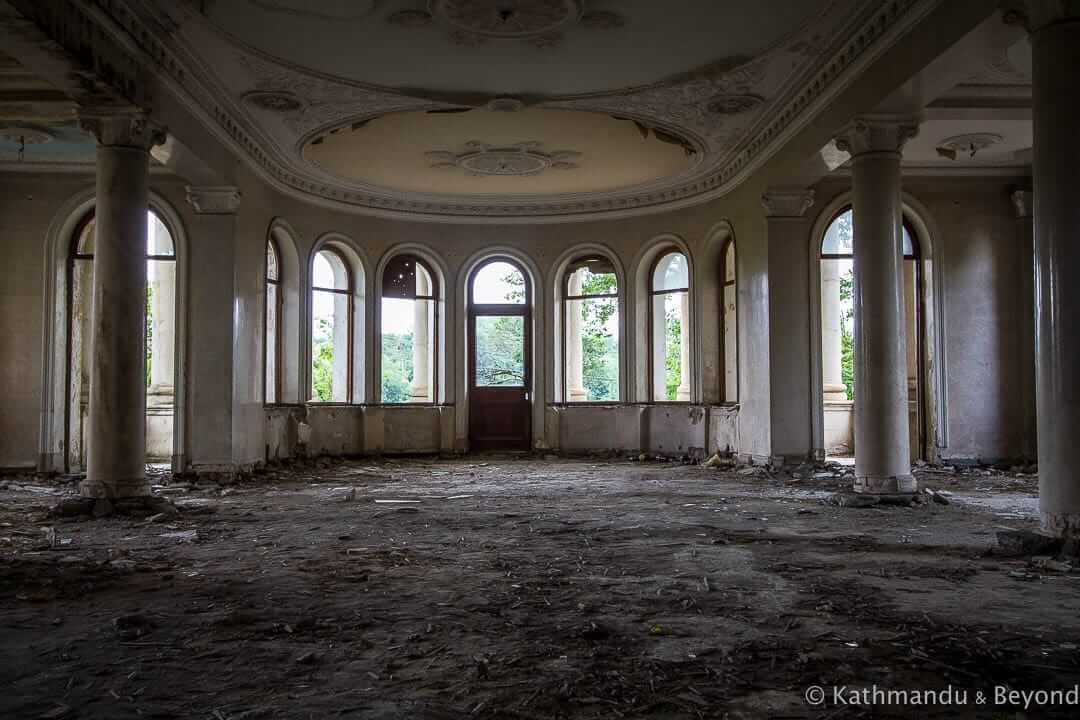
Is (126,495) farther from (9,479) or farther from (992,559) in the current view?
(992,559)

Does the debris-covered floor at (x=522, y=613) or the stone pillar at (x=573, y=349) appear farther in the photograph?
the stone pillar at (x=573, y=349)

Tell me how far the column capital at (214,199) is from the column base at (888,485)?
7.57 metres

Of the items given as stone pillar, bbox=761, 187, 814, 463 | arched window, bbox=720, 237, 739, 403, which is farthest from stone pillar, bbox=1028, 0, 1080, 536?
arched window, bbox=720, 237, 739, 403

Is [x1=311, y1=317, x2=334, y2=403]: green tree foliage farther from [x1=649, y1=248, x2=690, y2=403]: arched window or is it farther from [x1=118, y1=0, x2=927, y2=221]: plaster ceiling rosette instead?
[x1=649, y1=248, x2=690, y2=403]: arched window

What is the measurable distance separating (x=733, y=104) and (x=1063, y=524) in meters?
5.96

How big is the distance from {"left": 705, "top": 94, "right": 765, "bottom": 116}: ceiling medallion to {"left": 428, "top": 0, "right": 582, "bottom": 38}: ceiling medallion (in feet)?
8.57

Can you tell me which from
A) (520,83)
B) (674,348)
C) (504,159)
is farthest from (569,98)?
(674,348)

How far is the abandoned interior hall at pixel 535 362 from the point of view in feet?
11.1

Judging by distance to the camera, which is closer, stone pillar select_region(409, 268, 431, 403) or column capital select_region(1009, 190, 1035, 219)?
column capital select_region(1009, 190, 1035, 219)

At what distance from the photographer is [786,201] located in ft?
35.3

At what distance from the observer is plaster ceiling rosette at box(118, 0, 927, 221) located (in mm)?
7363

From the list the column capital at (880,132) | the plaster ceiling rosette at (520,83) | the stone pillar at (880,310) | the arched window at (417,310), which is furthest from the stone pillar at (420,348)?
the column capital at (880,132)

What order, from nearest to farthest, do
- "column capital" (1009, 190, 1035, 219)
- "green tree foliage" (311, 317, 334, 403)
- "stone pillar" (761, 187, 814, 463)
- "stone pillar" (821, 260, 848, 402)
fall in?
"stone pillar" (761, 187, 814, 463) < "column capital" (1009, 190, 1035, 219) < "stone pillar" (821, 260, 848, 402) < "green tree foliage" (311, 317, 334, 403)

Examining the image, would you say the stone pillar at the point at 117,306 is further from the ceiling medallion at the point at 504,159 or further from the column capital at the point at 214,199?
the ceiling medallion at the point at 504,159
